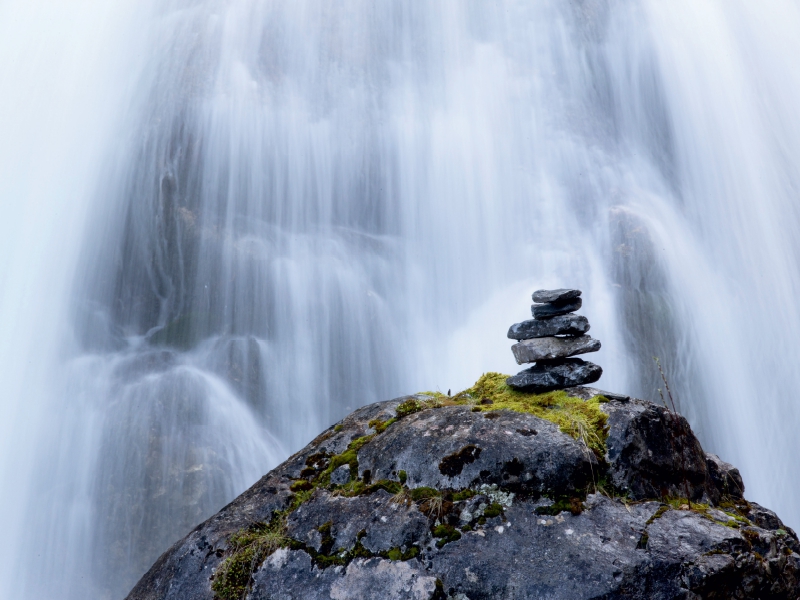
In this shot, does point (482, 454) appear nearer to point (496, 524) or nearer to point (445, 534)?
point (496, 524)

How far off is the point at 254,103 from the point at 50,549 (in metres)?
16.2

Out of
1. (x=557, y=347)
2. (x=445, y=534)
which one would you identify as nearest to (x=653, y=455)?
(x=557, y=347)

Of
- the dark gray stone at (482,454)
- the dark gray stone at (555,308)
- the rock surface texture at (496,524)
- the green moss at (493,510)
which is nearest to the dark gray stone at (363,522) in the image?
the rock surface texture at (496,524)

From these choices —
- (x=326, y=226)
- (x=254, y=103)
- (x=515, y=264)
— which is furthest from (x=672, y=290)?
(x=254, y=103)

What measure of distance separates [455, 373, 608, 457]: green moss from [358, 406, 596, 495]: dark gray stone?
106 millimetres

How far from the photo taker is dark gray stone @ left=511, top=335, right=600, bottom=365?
5.61m

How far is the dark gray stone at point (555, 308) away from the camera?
5.71 meters

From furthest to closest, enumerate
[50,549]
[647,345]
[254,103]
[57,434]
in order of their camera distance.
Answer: [254,103], [647,345], [57,434], [50,549]

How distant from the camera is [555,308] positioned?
18.8 feet

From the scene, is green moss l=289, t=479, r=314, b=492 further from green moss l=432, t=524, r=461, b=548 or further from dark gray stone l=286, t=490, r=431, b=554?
green moss l=432, t=524, r=461, b=548

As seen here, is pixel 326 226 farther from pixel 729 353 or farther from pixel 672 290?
pixel 729 353

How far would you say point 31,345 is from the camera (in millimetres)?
17625

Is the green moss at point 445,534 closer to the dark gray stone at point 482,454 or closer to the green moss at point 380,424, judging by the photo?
the dark gray stone at point 482,454

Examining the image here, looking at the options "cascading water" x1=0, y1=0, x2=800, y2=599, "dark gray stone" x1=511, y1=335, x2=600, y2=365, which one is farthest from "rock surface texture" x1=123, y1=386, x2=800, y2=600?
"cascading water" x1=0, y1=0, x2=800, y2=599
